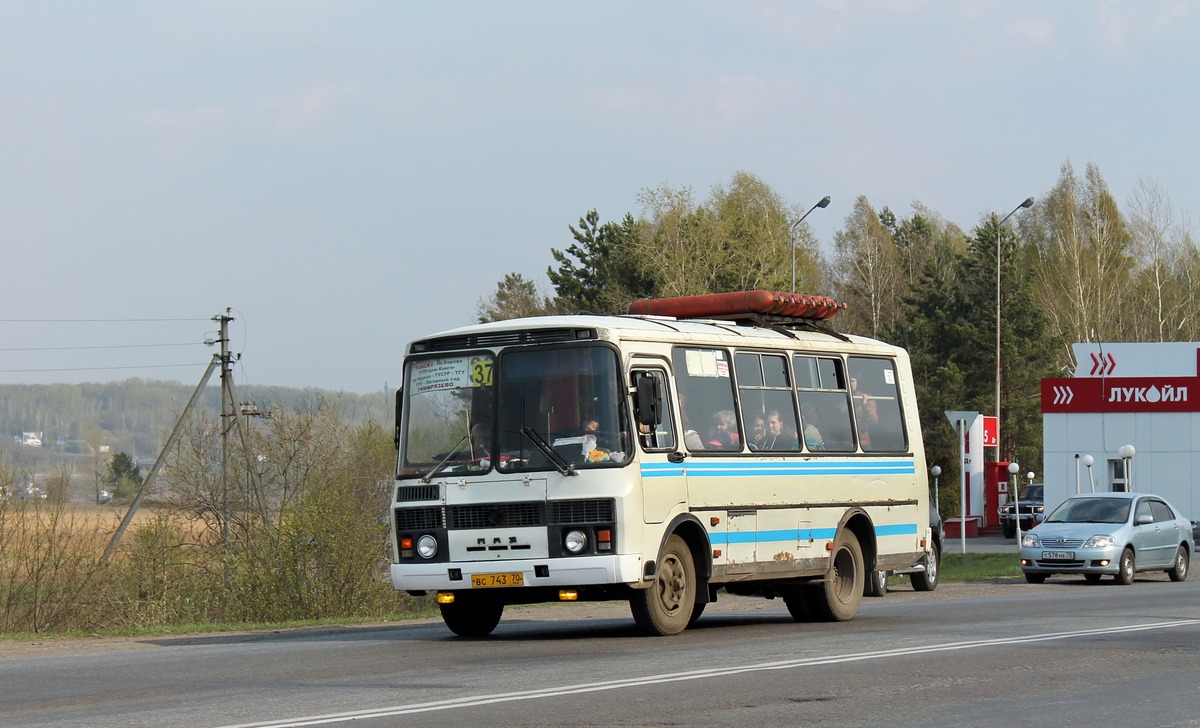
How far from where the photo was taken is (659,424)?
1449cm

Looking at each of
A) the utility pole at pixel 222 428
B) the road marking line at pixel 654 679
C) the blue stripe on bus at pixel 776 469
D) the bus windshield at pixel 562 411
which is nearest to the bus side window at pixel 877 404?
the blue stripe on bus at pixel 776 469

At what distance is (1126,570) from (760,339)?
14081 millimetres

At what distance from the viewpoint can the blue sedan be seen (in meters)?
27.7

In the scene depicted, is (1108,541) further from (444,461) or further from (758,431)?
(444,461)

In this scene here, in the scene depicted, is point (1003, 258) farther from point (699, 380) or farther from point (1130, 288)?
point (699, 380)

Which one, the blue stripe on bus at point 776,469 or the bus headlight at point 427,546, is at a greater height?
the blue stripe on bus at point 776,469

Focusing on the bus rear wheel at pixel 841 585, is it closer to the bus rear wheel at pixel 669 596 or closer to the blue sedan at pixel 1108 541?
the bus rear wheel at pixel 669 596

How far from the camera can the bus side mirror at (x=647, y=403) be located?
45.9 feet

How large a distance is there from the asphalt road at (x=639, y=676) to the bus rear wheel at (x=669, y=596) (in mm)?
224

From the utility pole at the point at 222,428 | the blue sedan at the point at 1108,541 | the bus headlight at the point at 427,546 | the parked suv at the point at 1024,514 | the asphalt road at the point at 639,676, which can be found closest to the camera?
the asphalt road at the point at 639,676

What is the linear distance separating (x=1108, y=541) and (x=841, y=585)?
12.2 meters

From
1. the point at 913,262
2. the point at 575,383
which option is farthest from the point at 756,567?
the point at 913,262

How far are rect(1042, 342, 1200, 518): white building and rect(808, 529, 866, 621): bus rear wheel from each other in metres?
33.5

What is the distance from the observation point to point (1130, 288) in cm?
8606
